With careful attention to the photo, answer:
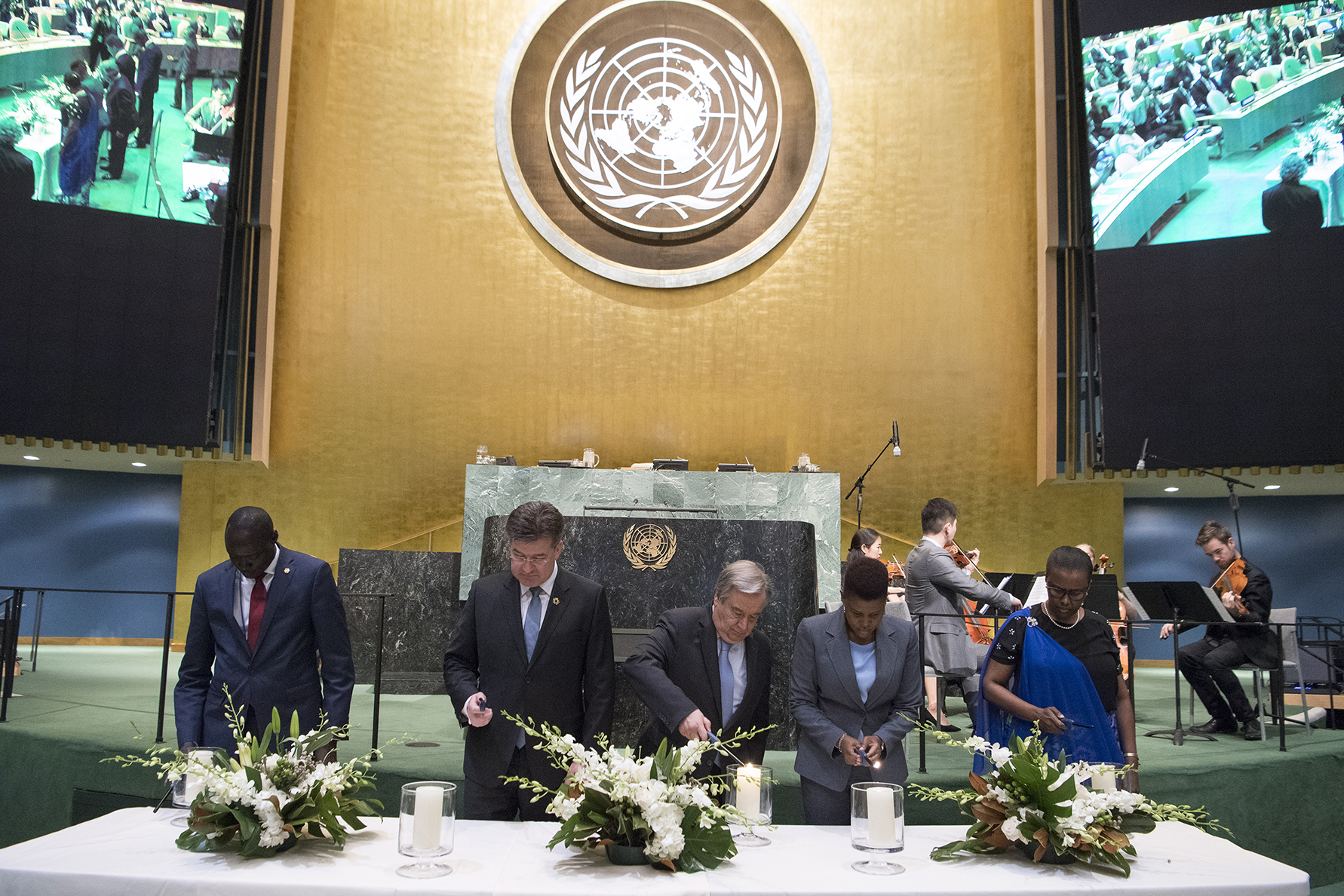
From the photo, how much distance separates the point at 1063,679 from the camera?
3.14 meters

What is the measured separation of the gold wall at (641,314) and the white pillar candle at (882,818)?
7984 millimetres

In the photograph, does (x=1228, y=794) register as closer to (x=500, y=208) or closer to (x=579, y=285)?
(x=579, y=285)

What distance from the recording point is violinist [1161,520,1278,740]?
18.5ft

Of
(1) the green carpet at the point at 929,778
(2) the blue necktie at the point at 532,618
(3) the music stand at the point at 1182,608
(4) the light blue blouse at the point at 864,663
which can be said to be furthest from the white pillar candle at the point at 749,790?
(3) the music stand at the point at 1182,608

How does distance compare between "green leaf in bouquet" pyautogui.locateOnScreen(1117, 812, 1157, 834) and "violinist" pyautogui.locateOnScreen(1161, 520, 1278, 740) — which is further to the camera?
"violinist" pyautogui.locateOnScreen(1161, 520, 1278, 740)

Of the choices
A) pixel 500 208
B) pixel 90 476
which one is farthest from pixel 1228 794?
pixel 90 476

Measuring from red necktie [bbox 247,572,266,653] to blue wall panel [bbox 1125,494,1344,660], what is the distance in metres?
10.0

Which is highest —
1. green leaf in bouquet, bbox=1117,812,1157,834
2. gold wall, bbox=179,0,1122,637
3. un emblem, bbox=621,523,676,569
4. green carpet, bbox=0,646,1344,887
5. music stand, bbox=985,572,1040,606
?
gold wall, bbox=179,0,1122,637

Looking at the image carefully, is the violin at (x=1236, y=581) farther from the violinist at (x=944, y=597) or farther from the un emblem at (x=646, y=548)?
the un emblem at (x=646, y=548)

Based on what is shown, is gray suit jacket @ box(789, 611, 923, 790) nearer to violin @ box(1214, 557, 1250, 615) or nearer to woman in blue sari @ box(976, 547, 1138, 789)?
woman in blue sari @ box(976, 547, 1138, 789)

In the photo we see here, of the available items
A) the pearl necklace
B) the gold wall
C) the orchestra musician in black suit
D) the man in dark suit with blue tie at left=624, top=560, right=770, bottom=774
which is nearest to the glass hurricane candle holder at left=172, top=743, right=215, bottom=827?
the man in dark suit with blue tie at left=624, top=560, right=770, bottom=774

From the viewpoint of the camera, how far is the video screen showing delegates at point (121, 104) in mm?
9258

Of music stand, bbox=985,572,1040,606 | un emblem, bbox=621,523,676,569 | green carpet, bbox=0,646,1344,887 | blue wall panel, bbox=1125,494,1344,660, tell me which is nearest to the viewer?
green carpet, bbox=0,646,1344,887

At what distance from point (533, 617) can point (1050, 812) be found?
1.52 meters
